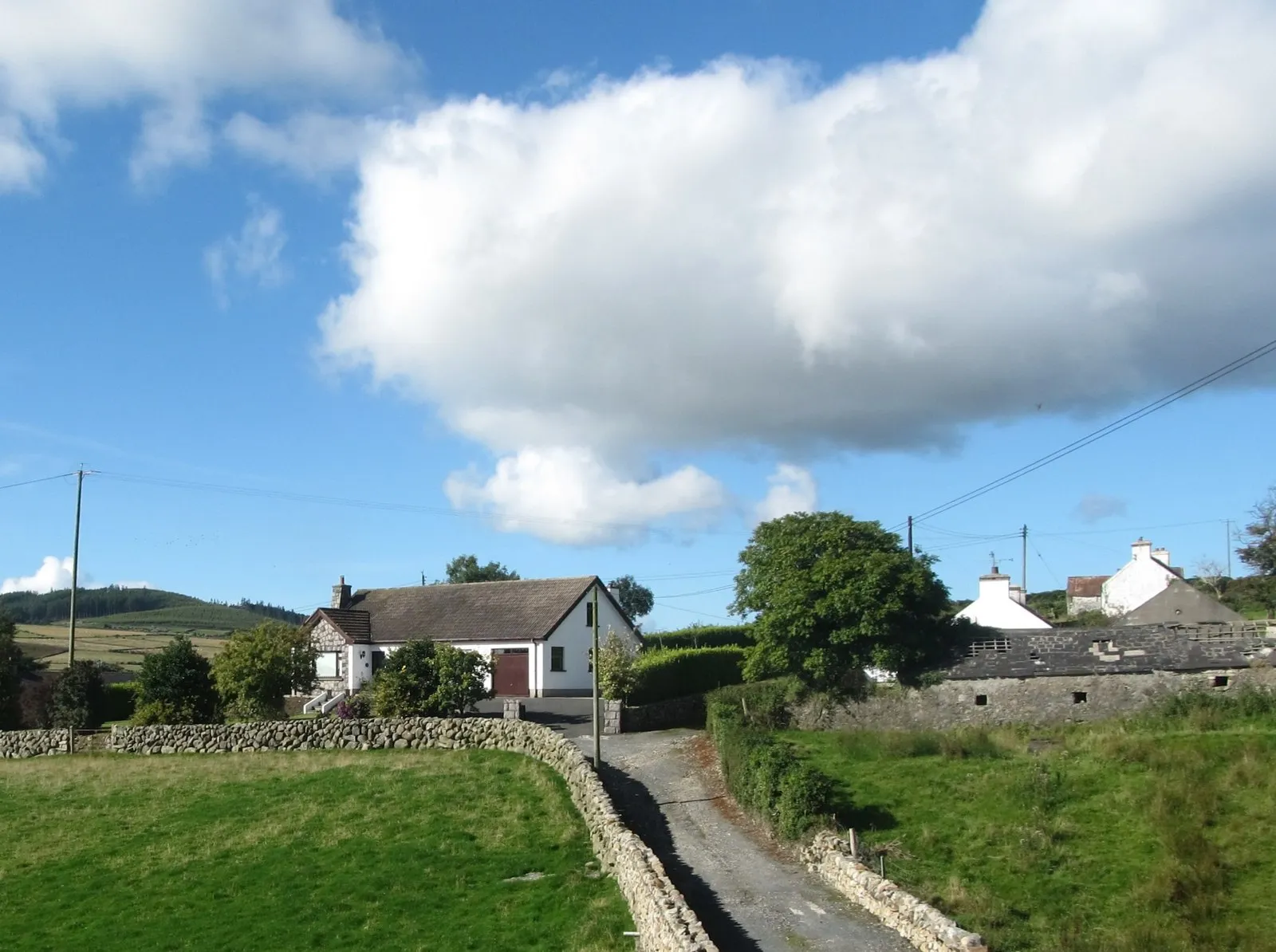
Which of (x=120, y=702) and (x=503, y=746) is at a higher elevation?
(x=120, y=702)

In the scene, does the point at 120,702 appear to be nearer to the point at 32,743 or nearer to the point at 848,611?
the point at 32,743

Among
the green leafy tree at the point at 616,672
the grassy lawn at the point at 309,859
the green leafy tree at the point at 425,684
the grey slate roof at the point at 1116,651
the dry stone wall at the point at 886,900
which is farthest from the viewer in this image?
the green leafy tree at the point at 616,672

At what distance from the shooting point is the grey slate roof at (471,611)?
5572 cm

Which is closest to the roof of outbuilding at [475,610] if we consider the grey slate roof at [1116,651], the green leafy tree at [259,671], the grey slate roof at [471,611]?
the grey slate roof at [471,611]

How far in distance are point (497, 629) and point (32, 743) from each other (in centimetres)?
2122

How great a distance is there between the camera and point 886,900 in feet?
66.1

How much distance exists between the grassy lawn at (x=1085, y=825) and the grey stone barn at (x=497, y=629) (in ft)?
73.0

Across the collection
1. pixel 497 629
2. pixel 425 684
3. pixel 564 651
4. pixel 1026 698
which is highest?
pixel 497 629

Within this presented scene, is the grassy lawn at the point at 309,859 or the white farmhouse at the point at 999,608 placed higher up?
the white farmhouse at the point at 999,608

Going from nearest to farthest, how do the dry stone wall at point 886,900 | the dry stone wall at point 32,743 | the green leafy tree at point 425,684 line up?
1. the dry stone wall at point 886,900
2. the green leafy tree at point 425,684
3. the dry stone wall at point 32,743

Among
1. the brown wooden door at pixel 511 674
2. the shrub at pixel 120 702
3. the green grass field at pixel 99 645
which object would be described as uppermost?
the green grass field at pixel 99 645

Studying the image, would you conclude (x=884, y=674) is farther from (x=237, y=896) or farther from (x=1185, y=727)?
(x=237, y=896)

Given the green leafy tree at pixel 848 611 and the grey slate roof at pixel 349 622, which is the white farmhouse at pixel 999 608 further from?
the grey slate roof at pixel 349 622

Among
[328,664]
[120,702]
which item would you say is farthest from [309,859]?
[120,702]
